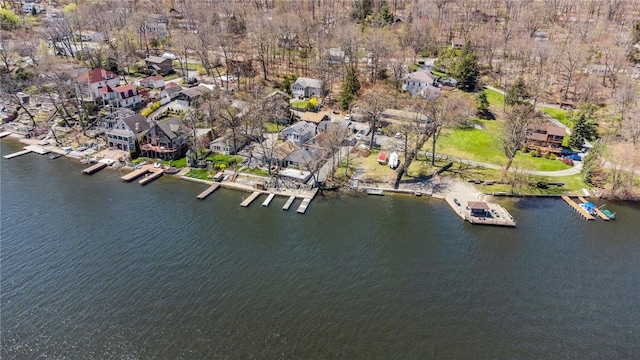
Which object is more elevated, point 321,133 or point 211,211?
point 321,133

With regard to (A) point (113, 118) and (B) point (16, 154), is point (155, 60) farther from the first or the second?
(B) point (16, 154)

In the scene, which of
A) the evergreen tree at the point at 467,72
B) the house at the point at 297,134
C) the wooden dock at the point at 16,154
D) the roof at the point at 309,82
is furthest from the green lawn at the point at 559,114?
the wooden dock at the point at 16,154

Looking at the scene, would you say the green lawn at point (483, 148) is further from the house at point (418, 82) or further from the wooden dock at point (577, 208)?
the house at point (418, 82)

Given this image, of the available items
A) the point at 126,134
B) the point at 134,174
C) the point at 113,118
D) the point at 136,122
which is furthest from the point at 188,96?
the point at 134,174

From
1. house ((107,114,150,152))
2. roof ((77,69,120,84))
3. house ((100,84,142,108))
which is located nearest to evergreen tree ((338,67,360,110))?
house ((107,114,150,152))

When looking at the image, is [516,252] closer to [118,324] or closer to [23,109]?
[118,324]

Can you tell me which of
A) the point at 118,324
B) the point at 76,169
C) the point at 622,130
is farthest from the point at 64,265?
the point at 622,130

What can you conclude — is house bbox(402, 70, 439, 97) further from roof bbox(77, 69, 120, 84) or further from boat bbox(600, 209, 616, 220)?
roof bbox(77, 69, 120, 84)
